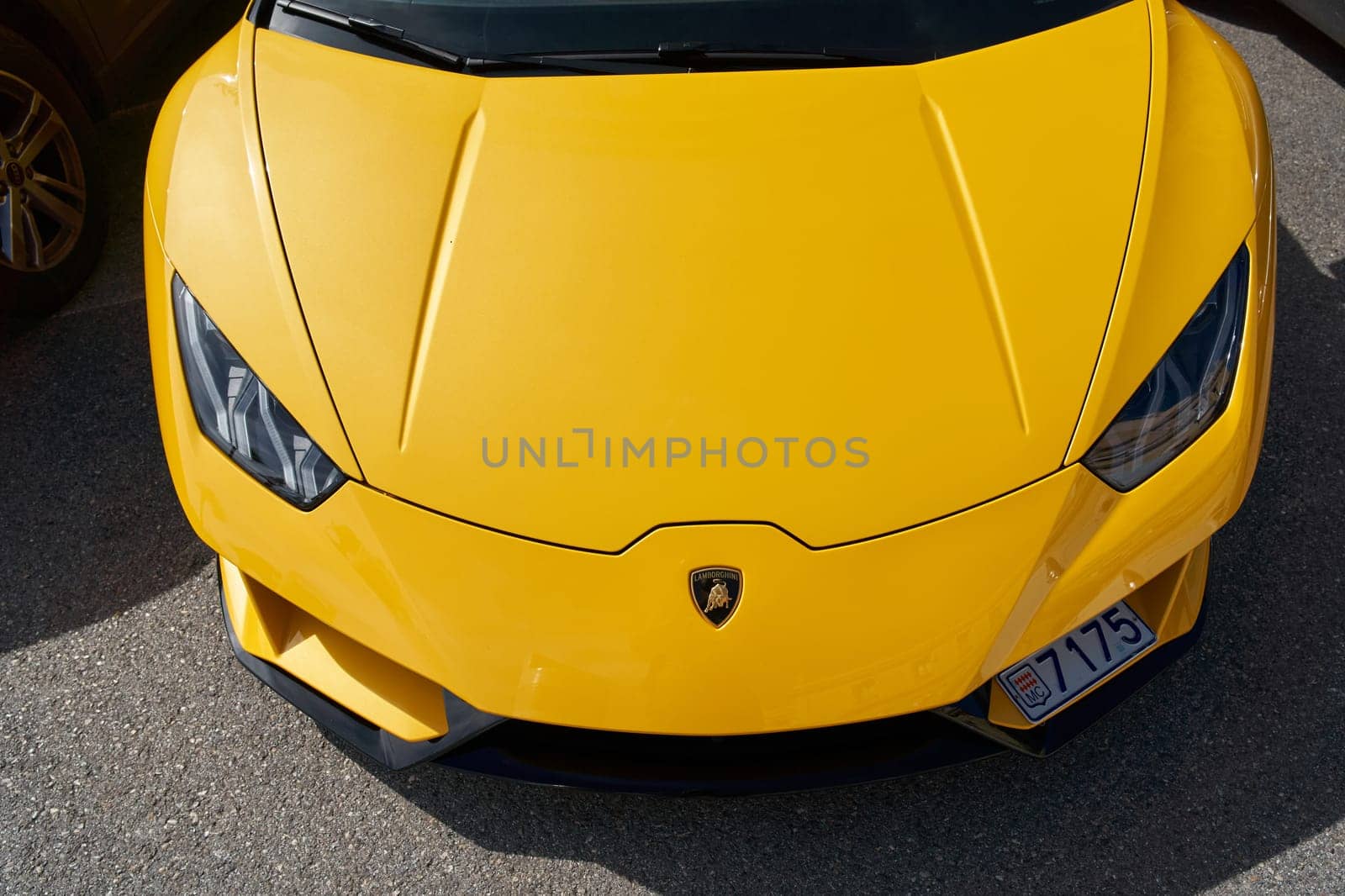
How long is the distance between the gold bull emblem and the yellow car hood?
4.3 inches

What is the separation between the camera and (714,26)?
2.17 meters

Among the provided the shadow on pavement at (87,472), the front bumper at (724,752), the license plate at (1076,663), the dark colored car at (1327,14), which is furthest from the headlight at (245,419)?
the dark colored car at (1327,14)

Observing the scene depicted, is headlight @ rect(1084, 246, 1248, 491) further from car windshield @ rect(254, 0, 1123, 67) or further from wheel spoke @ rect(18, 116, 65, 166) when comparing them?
wheel spoke @ rect(18, 116, 65, 166)

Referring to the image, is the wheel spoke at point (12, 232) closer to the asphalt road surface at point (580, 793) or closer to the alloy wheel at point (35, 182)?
the alloy wheel at point (35, 182)

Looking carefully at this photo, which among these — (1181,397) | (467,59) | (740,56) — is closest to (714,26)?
(740,56)

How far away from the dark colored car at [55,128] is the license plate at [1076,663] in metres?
2.67

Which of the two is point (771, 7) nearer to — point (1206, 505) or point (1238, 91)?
point (1238, 91)

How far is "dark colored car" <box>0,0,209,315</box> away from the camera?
115 inches

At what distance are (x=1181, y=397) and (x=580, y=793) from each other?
4.21 ft

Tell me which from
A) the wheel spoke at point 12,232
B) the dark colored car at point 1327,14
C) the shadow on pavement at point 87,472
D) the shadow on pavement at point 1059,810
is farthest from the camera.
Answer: the dark colored car at point 1327,14

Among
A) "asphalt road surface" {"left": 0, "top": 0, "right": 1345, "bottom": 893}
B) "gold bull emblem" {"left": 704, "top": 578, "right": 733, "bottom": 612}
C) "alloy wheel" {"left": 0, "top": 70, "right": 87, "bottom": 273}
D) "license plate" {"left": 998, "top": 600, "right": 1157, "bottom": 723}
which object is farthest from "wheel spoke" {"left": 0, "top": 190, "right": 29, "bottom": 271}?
"license plate" {"left": 998, "top": 600, "right": 1157, "bottom": 723}

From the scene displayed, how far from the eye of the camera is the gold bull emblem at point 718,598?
1.67m

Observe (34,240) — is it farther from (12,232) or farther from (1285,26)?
(1285,26)

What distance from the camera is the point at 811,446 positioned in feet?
5.73
